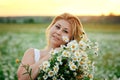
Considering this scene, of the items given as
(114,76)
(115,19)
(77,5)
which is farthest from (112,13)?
(114,76)

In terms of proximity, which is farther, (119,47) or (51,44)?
(119,47)

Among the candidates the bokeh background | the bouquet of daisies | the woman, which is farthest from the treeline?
the bouquet of daisies

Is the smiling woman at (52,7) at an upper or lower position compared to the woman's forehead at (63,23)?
lower

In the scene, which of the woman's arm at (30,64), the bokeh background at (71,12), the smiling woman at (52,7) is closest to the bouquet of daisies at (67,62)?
the woman's arm at (30,64)

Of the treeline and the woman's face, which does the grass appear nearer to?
the treeline

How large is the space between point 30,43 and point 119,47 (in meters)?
1.28

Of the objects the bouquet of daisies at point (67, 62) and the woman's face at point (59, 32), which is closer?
the bouquet of daisies at point (67, 62)

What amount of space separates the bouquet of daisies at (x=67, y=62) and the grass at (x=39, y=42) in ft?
9.26

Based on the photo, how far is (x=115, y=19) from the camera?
18.2 feet

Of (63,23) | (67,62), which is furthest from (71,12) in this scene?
(67,62)

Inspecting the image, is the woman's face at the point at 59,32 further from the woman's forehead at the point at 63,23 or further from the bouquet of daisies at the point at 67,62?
the bouquet of daisies at the point at 67,62

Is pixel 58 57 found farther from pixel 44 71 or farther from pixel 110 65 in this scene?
pixel 110 65

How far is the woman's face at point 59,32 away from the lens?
7.54ft

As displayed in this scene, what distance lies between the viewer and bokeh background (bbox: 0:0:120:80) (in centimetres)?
520
